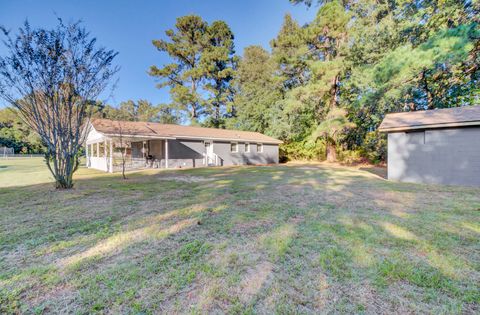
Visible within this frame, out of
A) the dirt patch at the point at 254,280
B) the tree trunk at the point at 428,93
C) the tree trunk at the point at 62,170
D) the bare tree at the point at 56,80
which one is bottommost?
the dirt patch at the point at 254,280

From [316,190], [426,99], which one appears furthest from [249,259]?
[426,99]

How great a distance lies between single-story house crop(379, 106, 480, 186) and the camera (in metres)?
7.62

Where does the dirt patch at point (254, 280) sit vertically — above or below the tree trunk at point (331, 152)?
below

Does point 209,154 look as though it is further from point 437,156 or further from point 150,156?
point 437,156

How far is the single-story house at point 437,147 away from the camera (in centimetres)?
762

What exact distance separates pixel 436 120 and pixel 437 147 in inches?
40.9

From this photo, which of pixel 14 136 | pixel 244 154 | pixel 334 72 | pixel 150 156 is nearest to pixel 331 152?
pixel 334 72

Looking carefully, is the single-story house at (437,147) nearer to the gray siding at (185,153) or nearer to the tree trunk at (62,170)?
the gray siding at (185,153)

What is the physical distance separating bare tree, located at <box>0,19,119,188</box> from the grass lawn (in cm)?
252

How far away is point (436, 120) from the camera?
8.20m

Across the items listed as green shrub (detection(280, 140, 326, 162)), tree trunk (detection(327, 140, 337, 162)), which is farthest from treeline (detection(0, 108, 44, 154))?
tree trunk (detection(327, 140, 337, 162))

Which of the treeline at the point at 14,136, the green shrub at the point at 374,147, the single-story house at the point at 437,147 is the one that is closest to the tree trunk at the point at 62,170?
the single-story house at the point at 437,147

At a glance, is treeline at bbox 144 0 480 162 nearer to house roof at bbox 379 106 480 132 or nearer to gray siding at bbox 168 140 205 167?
house roof at bbox 379 106 480 132

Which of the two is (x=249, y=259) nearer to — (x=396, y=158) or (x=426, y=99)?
(x=396, y=158)
